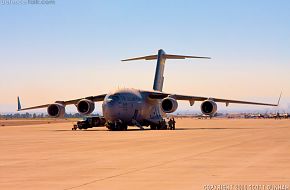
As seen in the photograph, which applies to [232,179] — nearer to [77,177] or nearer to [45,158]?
[77,177]

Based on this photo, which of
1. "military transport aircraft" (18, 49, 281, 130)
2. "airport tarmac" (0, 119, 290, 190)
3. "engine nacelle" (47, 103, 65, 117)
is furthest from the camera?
"engine nacelle" (47, 103, 65, 117)

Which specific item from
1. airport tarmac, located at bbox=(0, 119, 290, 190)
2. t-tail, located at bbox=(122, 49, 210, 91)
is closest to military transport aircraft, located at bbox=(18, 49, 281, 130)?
t-tail, located at bbox=(122, 49, 210, 91)

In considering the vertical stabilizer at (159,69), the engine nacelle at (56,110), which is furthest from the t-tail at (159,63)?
the engine nacelle at (56,110)

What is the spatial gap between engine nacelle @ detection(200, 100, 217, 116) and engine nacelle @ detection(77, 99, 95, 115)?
953 cm

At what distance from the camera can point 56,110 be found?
4875cm

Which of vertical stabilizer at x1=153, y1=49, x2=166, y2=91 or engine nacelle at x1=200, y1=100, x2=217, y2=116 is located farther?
vertical stabilizer at x1=153, y1=49, x2=166, y2=91

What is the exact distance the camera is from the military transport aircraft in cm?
4525

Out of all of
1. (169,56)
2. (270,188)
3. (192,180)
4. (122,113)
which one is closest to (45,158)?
(192,180)

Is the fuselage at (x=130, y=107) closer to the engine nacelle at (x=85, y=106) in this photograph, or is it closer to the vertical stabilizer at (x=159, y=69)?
the engine nacelle at (x=85, y=106)

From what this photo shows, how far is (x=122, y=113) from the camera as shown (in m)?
45.4

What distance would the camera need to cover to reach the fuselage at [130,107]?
44.8 m

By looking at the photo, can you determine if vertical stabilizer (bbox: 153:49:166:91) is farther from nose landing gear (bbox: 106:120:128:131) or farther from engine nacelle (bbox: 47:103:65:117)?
engine nacelle (bbox: 47:103:65:117)

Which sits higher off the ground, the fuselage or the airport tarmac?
the fuselage

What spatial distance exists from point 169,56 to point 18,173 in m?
42.2
